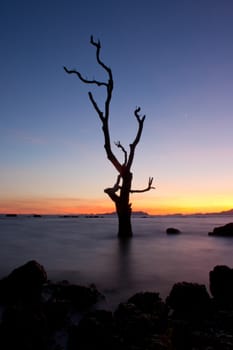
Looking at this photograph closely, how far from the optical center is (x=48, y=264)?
33.7ft

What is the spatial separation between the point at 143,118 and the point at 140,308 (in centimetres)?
1528

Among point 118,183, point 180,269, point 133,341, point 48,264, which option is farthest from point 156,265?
point 118,183

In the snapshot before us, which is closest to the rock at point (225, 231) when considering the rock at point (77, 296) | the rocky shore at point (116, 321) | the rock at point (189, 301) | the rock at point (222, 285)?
the rock at point (222, 285)

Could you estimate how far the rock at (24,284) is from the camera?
5.86 m

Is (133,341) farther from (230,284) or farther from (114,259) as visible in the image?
(114,259)

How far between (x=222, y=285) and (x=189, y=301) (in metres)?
1.31

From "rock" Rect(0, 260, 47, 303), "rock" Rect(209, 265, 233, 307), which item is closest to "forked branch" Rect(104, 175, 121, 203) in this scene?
"rock" Rect(0, 260, 47, 303)

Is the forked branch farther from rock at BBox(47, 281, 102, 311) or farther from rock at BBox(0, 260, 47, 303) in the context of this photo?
rock at BBox(47, 281, 102, 311)

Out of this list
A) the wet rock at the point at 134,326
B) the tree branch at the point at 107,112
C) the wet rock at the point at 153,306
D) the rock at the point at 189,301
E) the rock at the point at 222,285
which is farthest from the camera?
the tree branch at the point at 107,112

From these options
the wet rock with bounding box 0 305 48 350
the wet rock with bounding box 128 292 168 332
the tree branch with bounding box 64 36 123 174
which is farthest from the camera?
the tree branch with bounding box 64 36 123 174

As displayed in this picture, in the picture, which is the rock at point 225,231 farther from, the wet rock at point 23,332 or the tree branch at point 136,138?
the wet rock at point 23,332

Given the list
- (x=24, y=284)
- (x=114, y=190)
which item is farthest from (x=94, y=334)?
(x=114, y=190)

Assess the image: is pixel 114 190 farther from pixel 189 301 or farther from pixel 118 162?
pixel 189 301

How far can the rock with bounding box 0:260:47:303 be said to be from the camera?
5.86m
